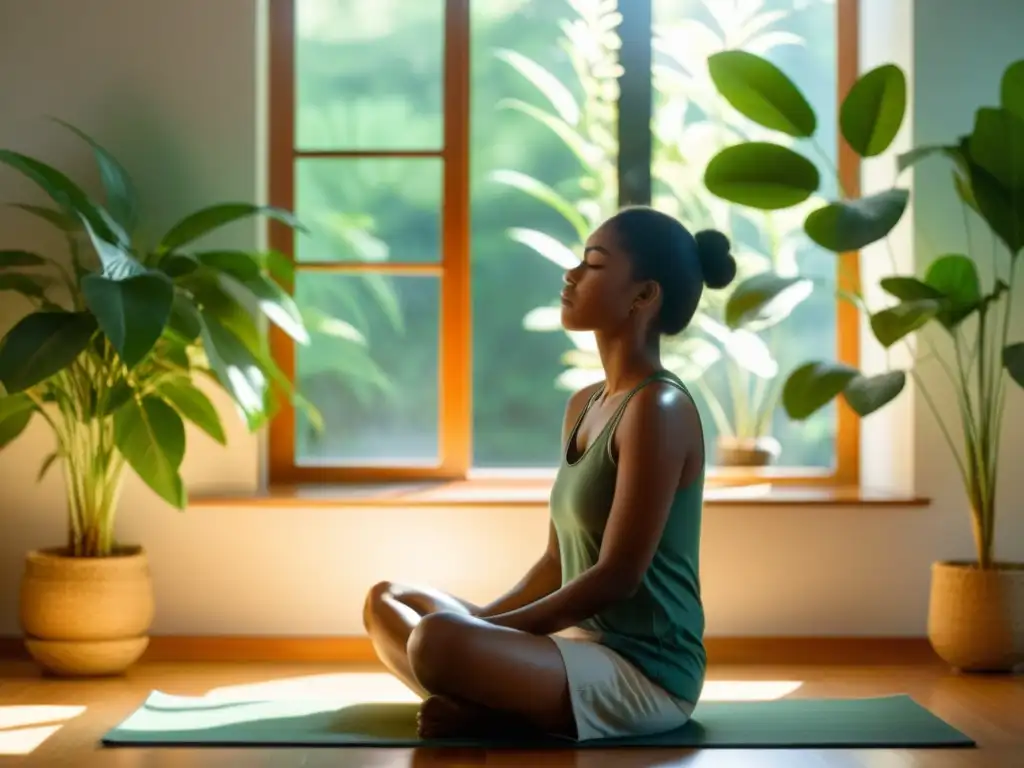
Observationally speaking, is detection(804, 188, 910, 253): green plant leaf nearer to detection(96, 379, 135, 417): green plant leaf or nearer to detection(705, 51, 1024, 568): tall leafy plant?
detection(705, 51, 1024, 568): tall leafy plant

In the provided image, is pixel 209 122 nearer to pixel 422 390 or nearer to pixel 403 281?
pixel 403 281

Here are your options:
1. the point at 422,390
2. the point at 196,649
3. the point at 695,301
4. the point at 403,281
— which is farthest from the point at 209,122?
the point at 695,301

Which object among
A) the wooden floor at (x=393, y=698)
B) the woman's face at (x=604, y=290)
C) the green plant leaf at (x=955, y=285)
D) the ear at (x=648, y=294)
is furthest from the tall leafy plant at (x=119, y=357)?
the green plant leaf at (x=955, y=285)

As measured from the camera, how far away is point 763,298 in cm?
365

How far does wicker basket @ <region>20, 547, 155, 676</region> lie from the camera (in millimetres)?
3535

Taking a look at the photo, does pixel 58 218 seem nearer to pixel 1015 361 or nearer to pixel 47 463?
pixel 47 463

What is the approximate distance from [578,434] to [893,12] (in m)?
1.90

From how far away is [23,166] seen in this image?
11.4 ft

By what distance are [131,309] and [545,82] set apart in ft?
5.71

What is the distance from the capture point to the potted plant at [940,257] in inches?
138

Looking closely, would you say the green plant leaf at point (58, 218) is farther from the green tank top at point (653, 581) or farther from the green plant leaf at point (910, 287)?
the green plant leaf at point (910, 287)

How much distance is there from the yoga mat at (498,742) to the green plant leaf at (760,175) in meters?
1.27

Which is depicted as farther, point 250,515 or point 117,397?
point 250,515

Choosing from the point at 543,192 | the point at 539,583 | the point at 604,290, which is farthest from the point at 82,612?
the point at 543,192
